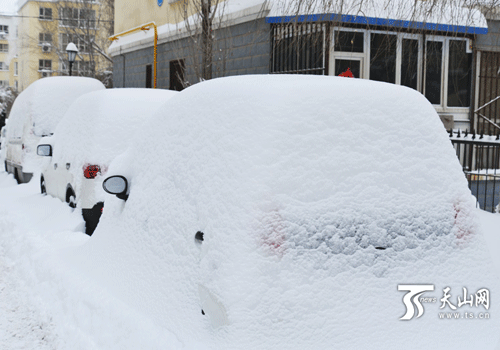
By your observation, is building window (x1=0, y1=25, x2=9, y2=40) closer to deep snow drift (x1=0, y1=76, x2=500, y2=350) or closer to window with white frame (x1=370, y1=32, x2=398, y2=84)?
window with white frame (x1=370, y1=32, x2=398, y2=84)

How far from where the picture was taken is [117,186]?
425 cm

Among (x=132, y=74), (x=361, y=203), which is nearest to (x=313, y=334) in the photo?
(x=361, y=203)

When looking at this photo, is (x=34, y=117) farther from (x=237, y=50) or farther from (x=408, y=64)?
(x=408, y=64)

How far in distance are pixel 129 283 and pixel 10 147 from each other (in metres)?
10.4

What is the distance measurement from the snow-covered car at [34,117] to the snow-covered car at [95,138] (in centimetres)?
360

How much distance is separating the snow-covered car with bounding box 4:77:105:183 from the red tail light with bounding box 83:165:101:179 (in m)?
4.98

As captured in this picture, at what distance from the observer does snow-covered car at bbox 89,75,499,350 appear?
277cm

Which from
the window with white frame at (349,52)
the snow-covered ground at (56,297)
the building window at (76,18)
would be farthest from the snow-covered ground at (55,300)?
the building window at (76,18)

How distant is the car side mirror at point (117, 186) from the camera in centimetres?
418

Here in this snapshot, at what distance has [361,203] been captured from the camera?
9.82ft

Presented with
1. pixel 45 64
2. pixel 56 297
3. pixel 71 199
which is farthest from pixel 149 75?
pixel 45 64

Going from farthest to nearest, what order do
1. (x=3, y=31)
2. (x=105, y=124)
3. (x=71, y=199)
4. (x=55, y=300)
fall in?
(x=3, y=31) < (x=71, y=199) < (x=105, y=124) < (x=55, y=300)

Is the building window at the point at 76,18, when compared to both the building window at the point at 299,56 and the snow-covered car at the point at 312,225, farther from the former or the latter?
the snow-covered car at the point at 312,225

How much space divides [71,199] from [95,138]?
1.08 metres
